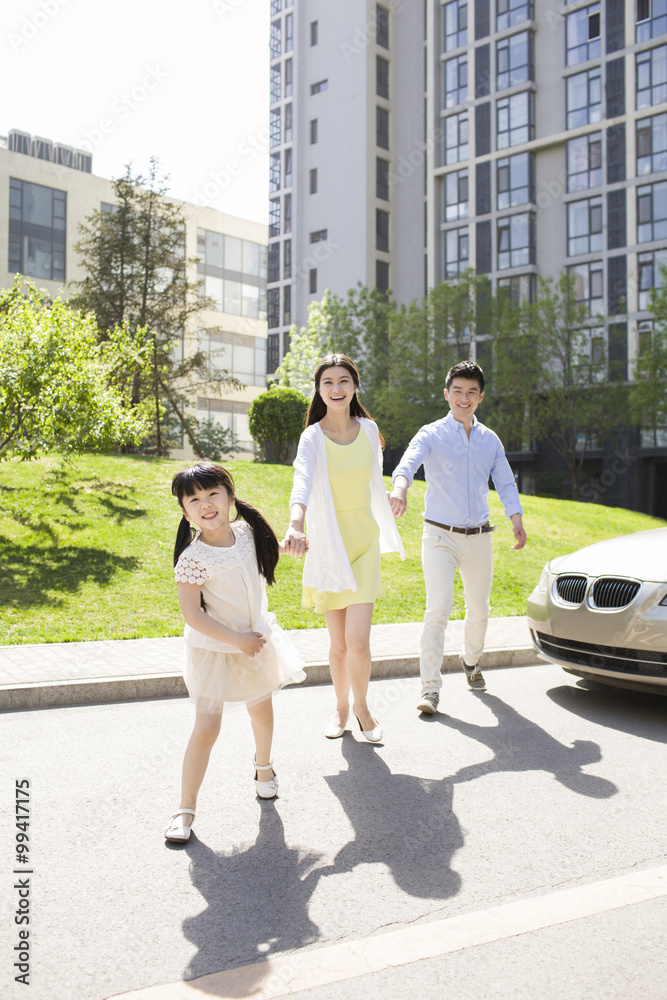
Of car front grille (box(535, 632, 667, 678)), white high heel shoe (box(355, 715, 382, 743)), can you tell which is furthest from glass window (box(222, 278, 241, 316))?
white high heel shoe (box(355, 715, 382, 743))

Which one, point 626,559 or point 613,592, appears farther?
point 626,559

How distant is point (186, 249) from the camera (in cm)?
5709

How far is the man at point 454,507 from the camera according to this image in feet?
18.4

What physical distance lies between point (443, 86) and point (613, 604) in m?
47.2

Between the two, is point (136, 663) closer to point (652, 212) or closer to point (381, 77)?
point (652, 212)

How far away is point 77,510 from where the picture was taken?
13094mm

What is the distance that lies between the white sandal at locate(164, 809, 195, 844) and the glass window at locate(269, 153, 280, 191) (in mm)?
59773

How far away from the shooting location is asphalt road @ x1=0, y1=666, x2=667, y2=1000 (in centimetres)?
251

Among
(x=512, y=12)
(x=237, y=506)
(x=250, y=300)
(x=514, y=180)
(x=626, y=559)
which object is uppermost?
(x=512, y=12)

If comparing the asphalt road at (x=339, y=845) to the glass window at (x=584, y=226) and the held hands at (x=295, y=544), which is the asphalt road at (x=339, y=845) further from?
the glass window at (x=584, y=226)

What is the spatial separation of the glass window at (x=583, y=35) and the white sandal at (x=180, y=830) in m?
45.0

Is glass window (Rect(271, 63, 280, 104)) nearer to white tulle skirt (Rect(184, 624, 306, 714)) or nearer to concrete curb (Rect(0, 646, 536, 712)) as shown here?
concrete curb (Rect(0, 646, 536, 712))

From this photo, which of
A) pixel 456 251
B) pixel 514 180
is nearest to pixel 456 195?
pixel 456 251

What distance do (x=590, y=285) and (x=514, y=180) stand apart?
24.0ft
